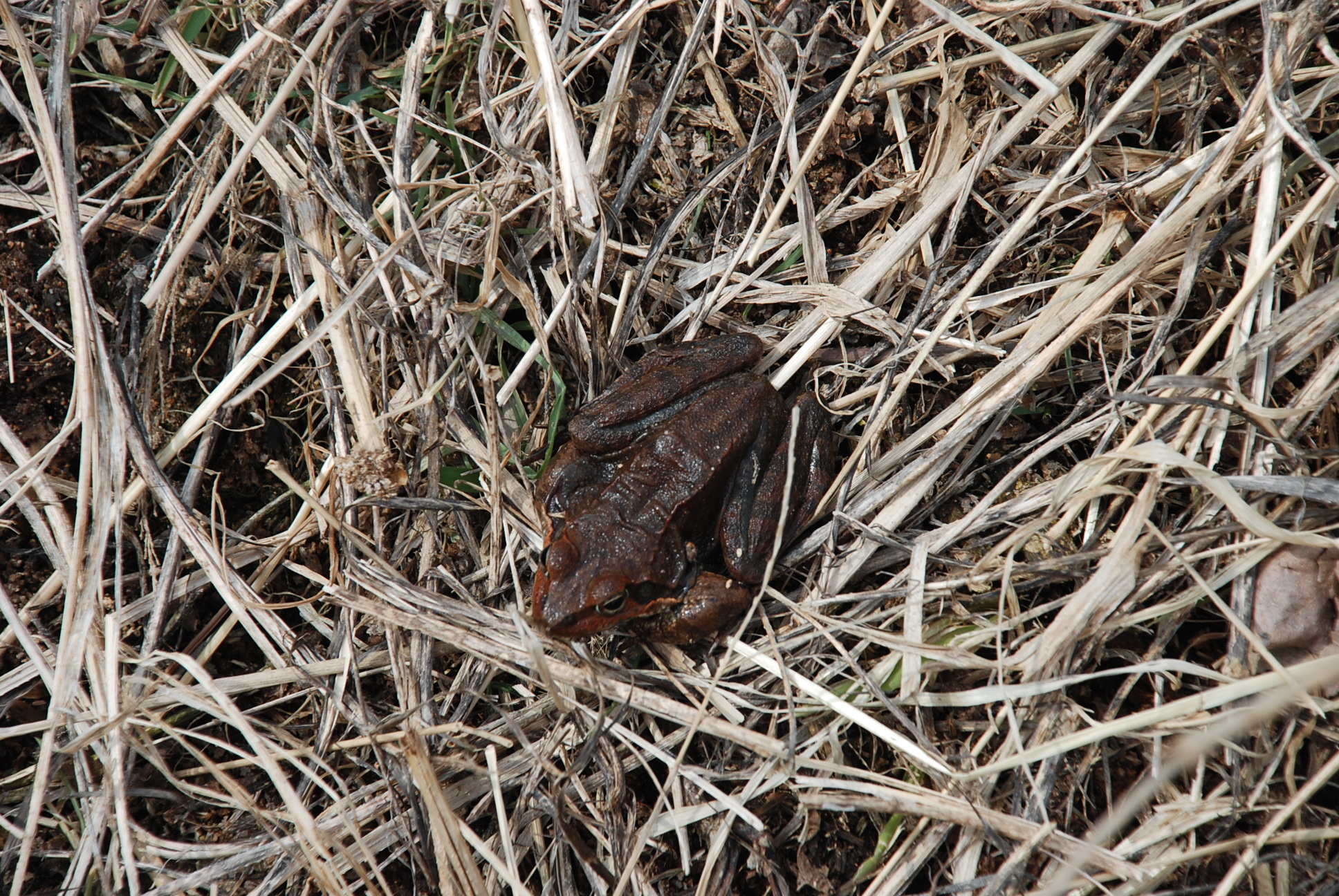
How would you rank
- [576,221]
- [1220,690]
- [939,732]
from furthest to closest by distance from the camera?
[576,221] → [939,732] → [1220,690]

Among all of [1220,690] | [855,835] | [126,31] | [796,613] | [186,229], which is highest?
[126,31]

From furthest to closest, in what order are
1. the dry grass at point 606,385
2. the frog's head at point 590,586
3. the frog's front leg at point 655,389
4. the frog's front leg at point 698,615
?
the frog's front leg at point 655,389
the frog's front leg at point 698,615
the frog's head at point 590,586
the dry grass at point 606,385

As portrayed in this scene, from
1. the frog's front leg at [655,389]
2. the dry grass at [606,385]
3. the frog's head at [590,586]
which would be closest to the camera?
the dry grass at [606,385]

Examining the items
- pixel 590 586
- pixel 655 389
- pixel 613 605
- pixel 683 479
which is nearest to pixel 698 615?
pixel 613 605

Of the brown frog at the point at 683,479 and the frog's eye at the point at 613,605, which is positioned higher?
the brown frog at the point at 683,479

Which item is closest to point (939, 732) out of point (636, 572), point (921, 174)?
point (636, 572)

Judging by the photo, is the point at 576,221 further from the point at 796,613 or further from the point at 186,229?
the point at 796,613

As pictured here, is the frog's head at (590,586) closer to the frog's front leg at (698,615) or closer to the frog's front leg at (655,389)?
the frog's front leg at (698,615)

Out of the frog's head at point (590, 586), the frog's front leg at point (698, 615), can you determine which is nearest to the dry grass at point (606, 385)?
the frog's front leg at point (698, 615)
